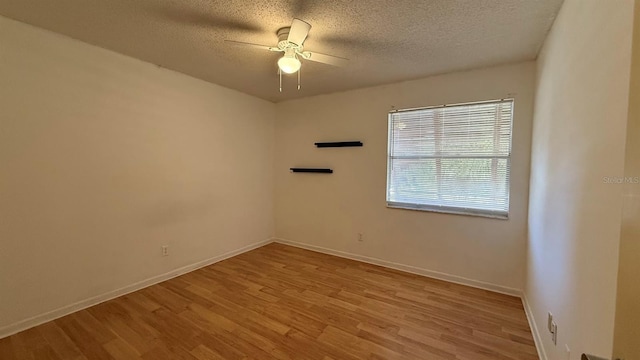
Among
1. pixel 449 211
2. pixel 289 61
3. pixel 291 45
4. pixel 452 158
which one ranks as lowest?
pixel 449 211

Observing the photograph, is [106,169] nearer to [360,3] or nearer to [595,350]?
[360,3]

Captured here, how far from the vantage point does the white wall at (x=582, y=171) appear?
3.02ft

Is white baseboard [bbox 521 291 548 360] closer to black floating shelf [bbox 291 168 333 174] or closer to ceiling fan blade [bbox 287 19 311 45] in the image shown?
black floating shelf [bbox 291 168 333 174]

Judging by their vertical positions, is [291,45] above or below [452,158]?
above

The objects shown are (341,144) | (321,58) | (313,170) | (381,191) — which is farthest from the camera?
(313,170)

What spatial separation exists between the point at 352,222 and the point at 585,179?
2.66 m

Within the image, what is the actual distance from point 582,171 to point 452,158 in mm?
1756

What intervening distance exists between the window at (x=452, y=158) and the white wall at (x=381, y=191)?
0.09 meters

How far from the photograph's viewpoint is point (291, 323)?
84.7 inches

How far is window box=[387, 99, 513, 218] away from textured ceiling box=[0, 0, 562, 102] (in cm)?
54

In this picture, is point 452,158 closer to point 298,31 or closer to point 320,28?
point 320,28

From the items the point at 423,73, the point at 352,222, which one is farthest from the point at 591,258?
the point at 352,222

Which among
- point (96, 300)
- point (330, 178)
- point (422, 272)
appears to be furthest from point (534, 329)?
point (96, 300)

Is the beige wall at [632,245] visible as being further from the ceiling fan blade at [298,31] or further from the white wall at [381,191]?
the white wall at [381,191]
